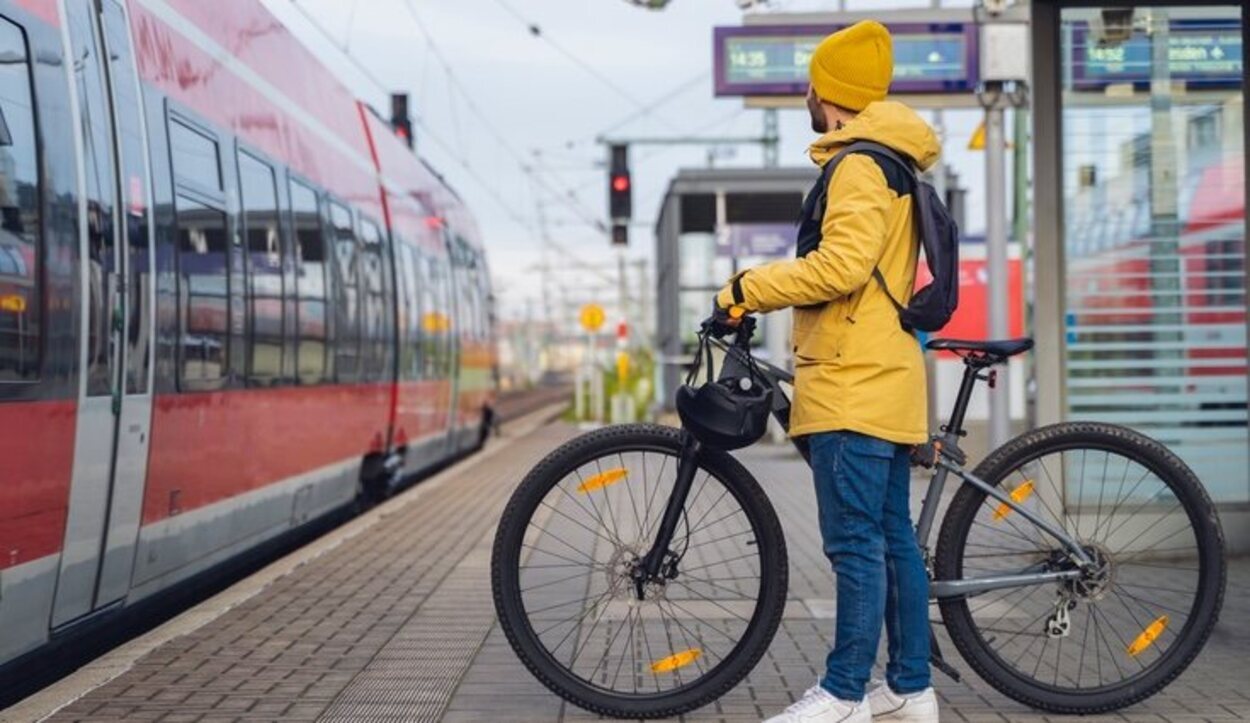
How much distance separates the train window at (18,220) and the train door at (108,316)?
1.42ft

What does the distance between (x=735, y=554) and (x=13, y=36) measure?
2716 mm

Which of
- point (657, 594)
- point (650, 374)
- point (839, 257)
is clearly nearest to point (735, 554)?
point (657, 594)

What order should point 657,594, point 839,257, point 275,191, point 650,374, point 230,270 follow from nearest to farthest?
point 839,257
point 657,594
point 230,270
point 275,191
point 650,374

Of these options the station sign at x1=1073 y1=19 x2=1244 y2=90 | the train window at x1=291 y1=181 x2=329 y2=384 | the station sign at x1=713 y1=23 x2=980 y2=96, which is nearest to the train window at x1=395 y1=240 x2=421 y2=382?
the station sign at x1=713 y1=23 x2=980 y2=96

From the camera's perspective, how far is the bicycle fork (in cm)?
492

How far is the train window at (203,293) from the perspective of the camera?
7.62m

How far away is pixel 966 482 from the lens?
16.4 feet

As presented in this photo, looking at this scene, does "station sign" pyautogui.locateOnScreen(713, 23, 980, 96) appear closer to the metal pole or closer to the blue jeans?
the metal pole

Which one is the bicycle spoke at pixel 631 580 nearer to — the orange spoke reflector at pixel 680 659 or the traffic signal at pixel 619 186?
the orange spoke reflector at pixel 680 659

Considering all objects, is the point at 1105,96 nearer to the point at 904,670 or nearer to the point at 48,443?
the point at 904,670

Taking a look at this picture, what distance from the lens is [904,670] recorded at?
4785 mm

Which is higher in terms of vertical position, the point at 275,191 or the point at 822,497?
the point at 275,191

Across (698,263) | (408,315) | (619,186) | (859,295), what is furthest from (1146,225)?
(698,263)

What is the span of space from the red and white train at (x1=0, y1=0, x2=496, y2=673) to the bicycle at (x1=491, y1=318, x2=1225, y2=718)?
5.60 ft
